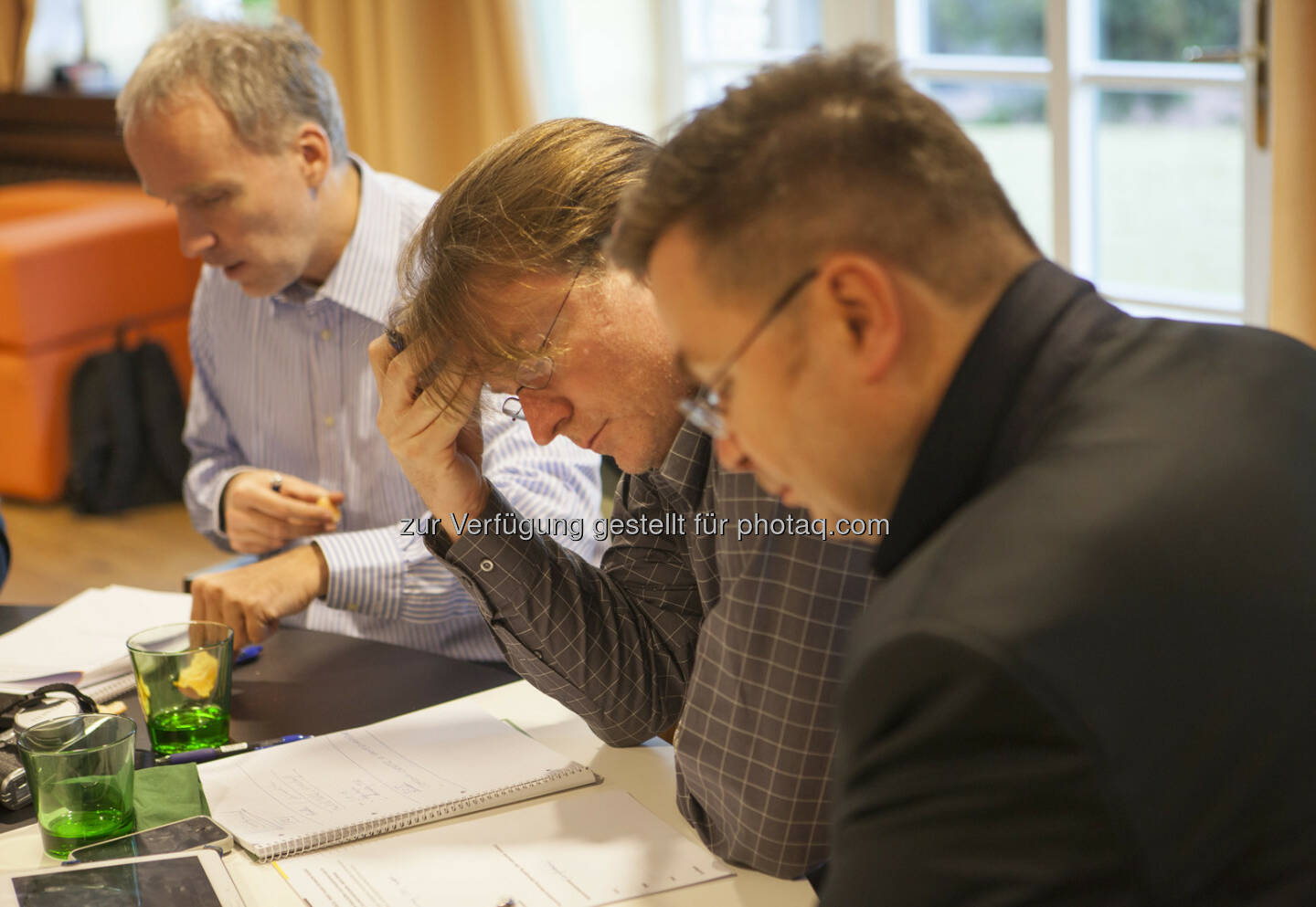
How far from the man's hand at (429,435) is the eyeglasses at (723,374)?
0.52 m

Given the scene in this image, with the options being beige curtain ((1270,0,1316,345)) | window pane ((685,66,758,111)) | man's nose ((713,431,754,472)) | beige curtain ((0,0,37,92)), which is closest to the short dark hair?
man's nose ((713,431,754,472))

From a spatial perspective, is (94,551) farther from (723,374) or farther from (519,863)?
(723,374)

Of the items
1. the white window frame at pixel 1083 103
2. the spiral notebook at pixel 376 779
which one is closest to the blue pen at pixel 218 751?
the spiral notebook at pixel 376 779

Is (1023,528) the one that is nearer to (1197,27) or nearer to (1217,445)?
(1217,445)

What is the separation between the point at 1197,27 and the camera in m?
2.86

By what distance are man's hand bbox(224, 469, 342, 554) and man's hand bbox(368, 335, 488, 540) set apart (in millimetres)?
484

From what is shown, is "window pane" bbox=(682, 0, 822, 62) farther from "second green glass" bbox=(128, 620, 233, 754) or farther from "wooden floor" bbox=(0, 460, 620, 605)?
"second green glass" bbox=(128, 620, 233, 754)

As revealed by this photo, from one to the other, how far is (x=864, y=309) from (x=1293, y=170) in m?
2.08

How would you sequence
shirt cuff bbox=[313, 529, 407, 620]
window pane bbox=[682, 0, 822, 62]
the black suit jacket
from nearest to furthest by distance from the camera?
the black suit jacket < shirt cuff bbox=[313, 529, 407, 620] < window pane bbox=[682, 0, 822, 62]

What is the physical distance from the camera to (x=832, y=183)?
75 cm

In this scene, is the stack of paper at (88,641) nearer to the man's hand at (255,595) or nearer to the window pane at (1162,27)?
the man's hand at (255,595)

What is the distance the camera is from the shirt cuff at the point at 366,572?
1.74 metres

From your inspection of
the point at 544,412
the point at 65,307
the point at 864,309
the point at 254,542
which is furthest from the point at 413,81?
the point at 864,309

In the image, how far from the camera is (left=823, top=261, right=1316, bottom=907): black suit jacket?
2.10ft
